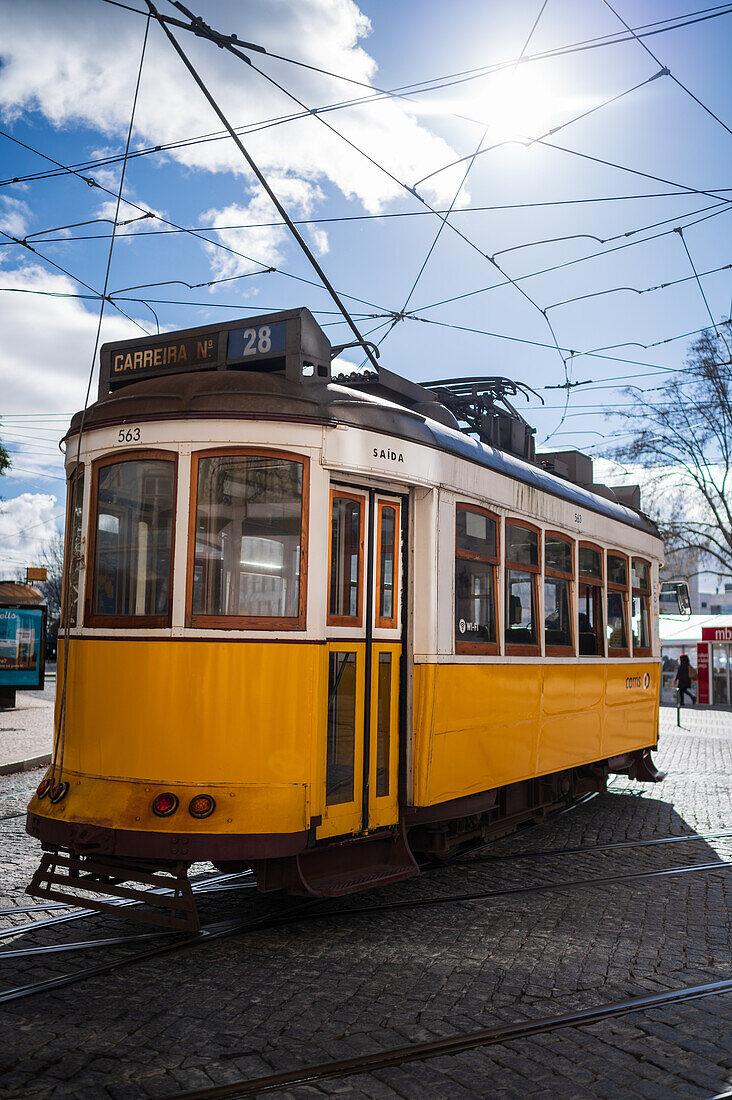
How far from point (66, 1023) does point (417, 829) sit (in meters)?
3.02

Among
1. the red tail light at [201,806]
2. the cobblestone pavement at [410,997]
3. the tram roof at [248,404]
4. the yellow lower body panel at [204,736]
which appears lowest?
the cobblestone pavement at [410,997]

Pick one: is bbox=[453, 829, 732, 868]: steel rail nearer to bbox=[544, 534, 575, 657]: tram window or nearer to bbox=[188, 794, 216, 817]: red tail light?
bbox=[544, 534, 575, 657]: tram window

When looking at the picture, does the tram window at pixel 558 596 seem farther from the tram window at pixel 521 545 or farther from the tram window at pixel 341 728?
the tram window at pixel 341 728

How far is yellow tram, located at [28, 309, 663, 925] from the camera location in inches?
198

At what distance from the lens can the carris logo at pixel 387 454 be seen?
18.7 feet

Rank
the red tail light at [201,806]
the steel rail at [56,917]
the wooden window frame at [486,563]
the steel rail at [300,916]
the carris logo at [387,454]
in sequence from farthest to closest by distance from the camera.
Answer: the wooden window frame at [486,563] → the carris logo at [387,454] → the steel rail at [56,917] → the red tail light at [201,806] → the steel rail at [300,916]

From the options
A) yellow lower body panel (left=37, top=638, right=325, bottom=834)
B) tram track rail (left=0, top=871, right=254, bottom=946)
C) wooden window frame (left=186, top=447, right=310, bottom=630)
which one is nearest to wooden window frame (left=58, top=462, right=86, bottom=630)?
yellow lower body panel (left=37, top=638, right=325, bottom=834)

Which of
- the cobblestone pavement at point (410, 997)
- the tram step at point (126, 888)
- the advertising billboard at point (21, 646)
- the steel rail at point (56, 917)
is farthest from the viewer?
the advertising billboard at point (21, 646)

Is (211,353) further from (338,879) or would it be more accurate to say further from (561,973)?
(561,973)

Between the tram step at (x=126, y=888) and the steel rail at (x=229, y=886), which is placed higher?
the tram step at (x=126, y=888)

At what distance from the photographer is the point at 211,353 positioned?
5805 mm

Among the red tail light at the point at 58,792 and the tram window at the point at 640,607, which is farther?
the tram window at the point at 640,607

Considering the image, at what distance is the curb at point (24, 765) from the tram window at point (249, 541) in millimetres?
6712

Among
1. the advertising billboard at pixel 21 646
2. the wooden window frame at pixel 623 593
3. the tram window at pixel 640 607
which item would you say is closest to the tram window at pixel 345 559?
the wooden window frame at pixel 623 593
